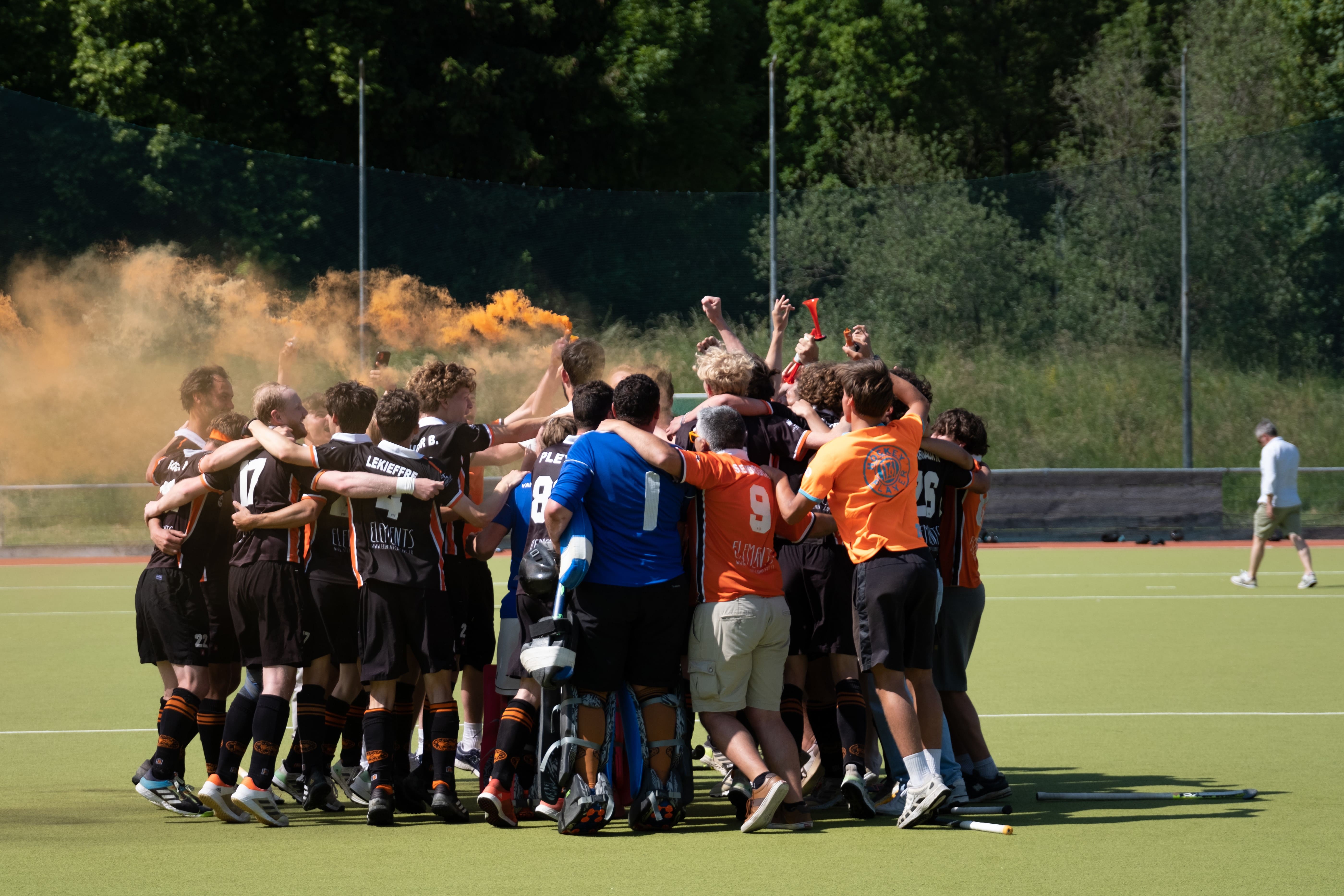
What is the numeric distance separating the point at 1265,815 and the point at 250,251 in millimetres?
24392

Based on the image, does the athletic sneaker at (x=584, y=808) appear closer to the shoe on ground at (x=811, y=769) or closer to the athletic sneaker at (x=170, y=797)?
the shoe on ground at (x=811, y=769)

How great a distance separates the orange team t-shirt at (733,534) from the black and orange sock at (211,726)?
8.10 ft

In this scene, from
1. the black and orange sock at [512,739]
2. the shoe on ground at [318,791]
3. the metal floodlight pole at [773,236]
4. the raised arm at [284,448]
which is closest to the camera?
the black and orange sock at [512,739]

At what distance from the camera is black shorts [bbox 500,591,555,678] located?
6891mm

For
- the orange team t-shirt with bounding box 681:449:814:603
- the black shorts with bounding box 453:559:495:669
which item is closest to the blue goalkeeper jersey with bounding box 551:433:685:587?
the orange team t-shirt with bounding box 681:449:814:603

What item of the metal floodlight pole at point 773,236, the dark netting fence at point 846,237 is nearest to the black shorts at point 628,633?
the metal floodlight pole at point 773,236

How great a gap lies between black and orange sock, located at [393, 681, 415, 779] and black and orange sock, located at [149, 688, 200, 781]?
98 centimetres

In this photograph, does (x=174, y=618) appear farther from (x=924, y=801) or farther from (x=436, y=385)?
(x=924, y=801)

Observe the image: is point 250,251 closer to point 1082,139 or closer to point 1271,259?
point 1271,259

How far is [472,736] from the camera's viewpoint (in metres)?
7.89

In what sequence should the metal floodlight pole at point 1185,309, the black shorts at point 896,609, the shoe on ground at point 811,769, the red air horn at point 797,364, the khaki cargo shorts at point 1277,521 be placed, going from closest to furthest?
the black shorts at point 896,609
the shoe on ground at point 811,769
the red air horn at point 797,364
the khaki cargo shorts at point 1277,521
the metal floodlight pole at point 1185,309

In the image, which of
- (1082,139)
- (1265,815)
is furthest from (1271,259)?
(1265,815)

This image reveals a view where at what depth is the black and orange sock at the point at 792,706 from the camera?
7.19 meters

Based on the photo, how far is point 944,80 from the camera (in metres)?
45.0
